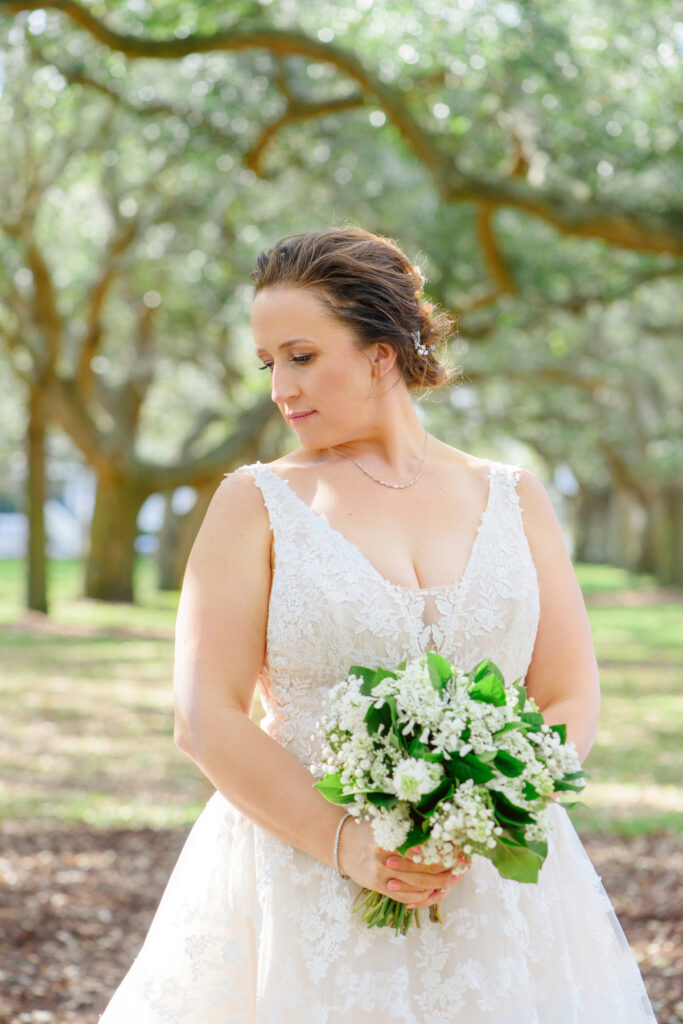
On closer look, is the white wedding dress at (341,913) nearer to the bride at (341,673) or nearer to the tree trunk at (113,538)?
the bride at (341,673)

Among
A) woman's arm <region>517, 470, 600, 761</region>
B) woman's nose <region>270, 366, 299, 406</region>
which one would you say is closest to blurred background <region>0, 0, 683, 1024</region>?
woman's arm <region>517, 470, 600, 761</region>

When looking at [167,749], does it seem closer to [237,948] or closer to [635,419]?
[237,948]

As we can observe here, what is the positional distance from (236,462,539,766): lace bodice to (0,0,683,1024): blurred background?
294 centimetres

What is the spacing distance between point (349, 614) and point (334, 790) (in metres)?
0.38

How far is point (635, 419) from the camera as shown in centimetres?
3175

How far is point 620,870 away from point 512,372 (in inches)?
755

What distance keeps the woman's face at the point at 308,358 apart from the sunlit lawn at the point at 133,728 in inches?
180

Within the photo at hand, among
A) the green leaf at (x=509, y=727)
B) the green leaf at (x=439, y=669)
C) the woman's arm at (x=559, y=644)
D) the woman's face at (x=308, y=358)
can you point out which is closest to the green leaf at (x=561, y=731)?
the green leaf at (x=509, y=727)

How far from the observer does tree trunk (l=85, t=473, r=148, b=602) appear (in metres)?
22.8

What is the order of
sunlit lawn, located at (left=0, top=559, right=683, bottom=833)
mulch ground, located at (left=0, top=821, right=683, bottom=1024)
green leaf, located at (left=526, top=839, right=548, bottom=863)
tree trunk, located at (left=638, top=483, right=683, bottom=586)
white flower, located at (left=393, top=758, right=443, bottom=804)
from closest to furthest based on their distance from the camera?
white flower, located at (left=393, top=758, right=443, bottom=804)
green leaf, located at (left=526, top=839, right=548, bottom=863)
mulch ground, located at (left=0, top=821, right=683, bottom=1024)
sunlit lawn, located at (left=0, top=559, right=683, bottom=833)
tree trunk, located at (left=638, top=483, right=683, bottom=586)

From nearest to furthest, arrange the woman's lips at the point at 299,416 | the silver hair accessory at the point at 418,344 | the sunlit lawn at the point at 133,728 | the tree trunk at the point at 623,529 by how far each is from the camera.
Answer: the woman's lips at the point at 299,416, the silver hair accessory at the point at 418,344, the sunlit lawn at the point at 133,728, the tree trunk at the point at 623,529

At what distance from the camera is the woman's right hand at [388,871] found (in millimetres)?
2232

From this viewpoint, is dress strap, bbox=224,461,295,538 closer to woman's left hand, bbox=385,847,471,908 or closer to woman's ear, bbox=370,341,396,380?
woman's ear, bbox=370,341,396,380

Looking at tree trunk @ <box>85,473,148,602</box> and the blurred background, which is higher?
Answer: the blurred background
